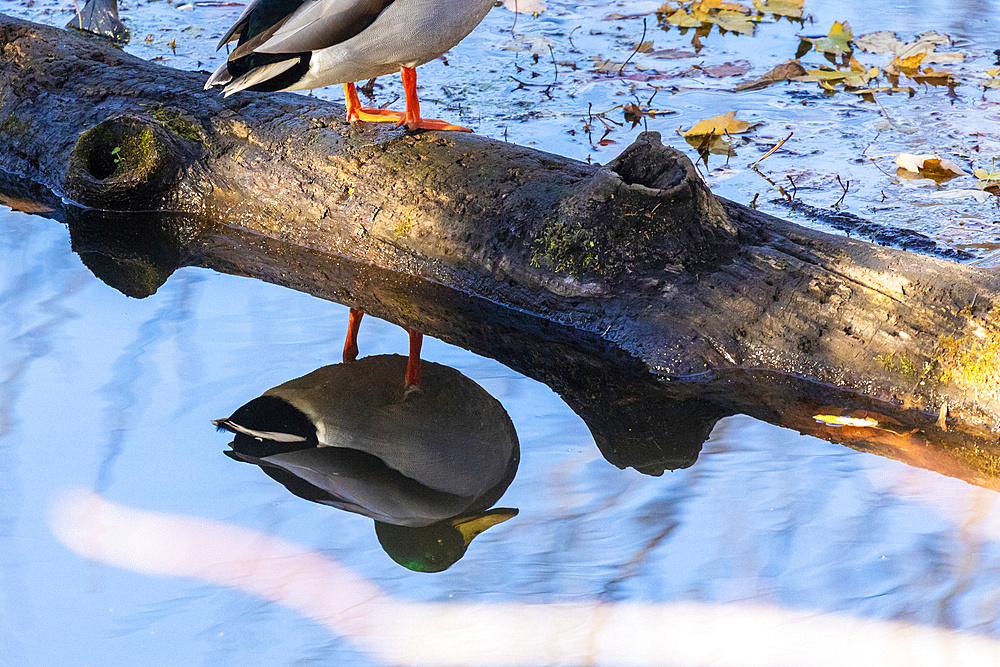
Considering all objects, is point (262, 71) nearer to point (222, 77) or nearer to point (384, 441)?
point (222, 77)

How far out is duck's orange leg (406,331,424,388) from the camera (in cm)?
281

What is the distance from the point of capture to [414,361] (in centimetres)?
292

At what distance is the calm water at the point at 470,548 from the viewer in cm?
191

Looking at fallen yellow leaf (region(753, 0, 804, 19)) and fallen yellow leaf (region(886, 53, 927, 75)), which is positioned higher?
fallen yellow leaf (region(753, 0, 804, 19))

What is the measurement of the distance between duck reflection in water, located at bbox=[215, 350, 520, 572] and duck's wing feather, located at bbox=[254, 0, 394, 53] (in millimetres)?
935

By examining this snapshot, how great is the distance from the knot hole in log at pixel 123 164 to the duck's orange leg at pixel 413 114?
894 millimetres

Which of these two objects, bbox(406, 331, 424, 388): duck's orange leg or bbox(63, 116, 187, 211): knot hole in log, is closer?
bbox(406, 331, 424, 388): duck's orange leg

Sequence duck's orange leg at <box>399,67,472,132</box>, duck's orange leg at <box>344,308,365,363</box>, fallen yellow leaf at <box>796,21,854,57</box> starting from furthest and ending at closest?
1. fallen yellow leaf at <box>796,21,854,57</box>
2. duck's orange leg at <box>399,67,472,132</box>
3. duck's orange leg at <box>344,308,365,363</box>

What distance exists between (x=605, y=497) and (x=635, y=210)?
0.85 m

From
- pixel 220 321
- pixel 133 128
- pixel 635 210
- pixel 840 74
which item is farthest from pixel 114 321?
pixel 840 74

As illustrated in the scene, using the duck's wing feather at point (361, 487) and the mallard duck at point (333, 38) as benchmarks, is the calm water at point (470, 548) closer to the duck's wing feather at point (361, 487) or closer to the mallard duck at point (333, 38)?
the duck's wing feather at point (361, 487)

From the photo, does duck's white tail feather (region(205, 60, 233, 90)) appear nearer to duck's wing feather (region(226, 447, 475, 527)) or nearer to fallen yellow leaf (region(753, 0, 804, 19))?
duck's wing feather (region(226, 447, 475, 527))

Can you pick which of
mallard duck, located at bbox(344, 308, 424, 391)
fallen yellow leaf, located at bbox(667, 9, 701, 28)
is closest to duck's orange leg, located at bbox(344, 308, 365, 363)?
mallard duck, located at bbox(344, 308, 424, 391)

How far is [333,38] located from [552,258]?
900mm
